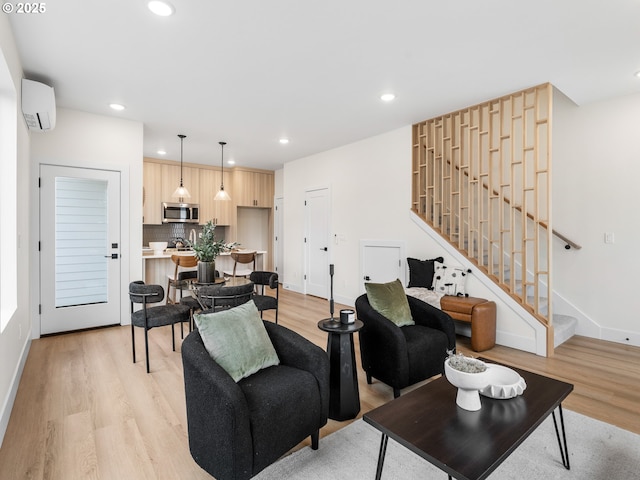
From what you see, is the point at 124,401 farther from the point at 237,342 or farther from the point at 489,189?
the point at 489,189

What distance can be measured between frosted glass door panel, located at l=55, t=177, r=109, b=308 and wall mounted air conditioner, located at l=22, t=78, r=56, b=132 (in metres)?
0.98

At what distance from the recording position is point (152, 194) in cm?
698

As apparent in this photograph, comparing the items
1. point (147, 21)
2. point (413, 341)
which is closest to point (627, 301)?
point (413, 341)

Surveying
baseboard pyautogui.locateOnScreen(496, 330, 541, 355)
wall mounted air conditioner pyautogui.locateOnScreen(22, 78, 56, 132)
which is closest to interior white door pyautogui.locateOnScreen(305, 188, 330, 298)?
baseboard pyautogui.locateOnScreen(496, 330, 541, 355)

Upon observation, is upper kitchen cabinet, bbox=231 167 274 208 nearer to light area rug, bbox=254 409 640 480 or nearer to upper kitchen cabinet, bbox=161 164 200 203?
upper kitchen cabinet, bbox=161 164 200 203

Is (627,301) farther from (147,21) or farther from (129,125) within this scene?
(129,125)

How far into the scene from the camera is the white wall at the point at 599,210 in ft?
12.5

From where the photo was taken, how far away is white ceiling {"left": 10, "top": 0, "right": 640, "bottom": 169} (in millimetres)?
2352

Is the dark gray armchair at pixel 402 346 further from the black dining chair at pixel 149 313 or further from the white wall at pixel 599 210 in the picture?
the white wall at pixel 599 210

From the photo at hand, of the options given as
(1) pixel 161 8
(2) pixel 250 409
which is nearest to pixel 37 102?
(1) pixel 161 8

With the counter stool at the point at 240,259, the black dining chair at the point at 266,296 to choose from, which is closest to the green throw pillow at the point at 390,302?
the black dining chair at the point at 266,296

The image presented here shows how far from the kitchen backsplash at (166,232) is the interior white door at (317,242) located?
289cm

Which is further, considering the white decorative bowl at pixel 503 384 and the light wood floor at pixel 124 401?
the light wood floor at pixel 124 401

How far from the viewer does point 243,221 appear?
846 cm
